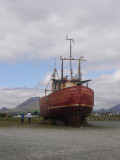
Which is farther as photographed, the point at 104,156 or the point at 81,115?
the point at 81,115

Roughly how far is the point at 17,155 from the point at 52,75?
25.9 meters

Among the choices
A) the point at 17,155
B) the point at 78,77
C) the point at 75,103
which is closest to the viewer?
the point at 17,155

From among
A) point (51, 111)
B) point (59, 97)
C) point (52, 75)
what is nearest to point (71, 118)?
point (59, 97)

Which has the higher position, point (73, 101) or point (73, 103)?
point (73, 101)

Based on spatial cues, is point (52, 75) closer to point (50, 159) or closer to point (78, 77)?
point (78, 77)

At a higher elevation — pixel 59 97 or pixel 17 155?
pixel 59 97

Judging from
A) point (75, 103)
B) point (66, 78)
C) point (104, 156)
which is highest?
point (66, 78)

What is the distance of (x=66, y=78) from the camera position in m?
28.9

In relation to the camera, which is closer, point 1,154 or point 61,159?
point 61,159

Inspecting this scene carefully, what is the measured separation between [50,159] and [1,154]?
5.95 ft

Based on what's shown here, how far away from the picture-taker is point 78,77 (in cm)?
2973

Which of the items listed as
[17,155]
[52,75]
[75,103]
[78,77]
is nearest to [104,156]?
[17,155]

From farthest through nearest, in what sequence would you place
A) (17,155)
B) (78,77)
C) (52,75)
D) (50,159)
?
(52,75) < (78,77) < (17,155) < (50,159)

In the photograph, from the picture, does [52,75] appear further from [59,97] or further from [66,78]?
[59,97]
